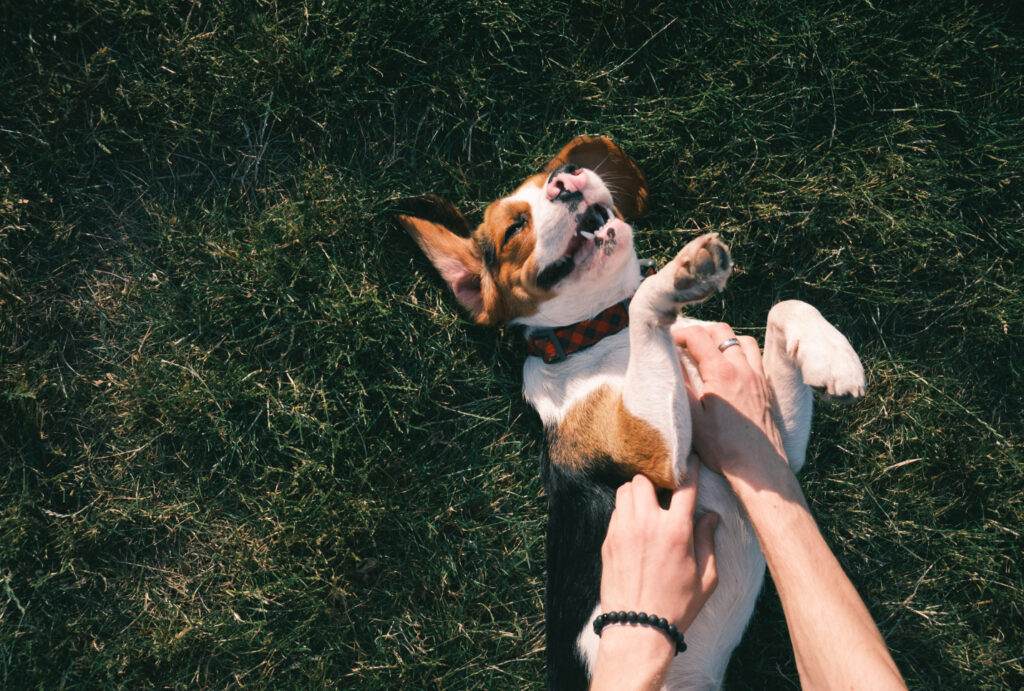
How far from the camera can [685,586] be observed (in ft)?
9.19

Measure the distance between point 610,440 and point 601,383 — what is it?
285 mm

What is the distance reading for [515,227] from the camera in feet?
10.8

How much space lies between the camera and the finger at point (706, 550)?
288cm

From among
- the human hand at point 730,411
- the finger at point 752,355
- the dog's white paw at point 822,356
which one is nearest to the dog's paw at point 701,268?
the dog's white paw at point 822,356

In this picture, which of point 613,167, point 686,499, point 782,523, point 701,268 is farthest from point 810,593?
point 613,167

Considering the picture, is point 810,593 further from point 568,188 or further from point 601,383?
point 568,188

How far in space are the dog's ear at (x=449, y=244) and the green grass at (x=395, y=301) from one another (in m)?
0.31

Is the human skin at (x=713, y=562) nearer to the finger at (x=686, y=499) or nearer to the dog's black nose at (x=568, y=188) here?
the finger at (x=686, y=499)

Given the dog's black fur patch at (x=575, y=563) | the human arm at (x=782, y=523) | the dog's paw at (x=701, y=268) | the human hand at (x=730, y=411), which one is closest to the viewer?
the dog's paw at (x=701, y=268)

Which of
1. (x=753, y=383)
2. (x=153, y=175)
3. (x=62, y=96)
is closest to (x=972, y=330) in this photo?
(x=753, y=383)

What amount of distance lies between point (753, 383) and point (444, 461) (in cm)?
186

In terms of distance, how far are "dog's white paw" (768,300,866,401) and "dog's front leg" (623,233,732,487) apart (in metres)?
0.53

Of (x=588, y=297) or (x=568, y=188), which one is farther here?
(x=588, y=297)

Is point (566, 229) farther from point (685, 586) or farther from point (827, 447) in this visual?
point (827, 447)
